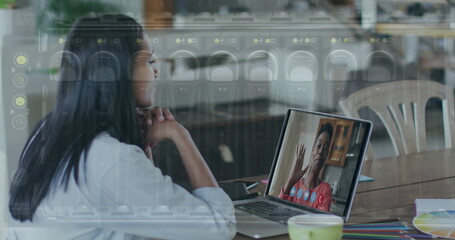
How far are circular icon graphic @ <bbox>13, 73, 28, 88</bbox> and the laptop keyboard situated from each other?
0.56 meters

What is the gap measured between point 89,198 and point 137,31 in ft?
1.28

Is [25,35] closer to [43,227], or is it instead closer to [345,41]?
[43,227]

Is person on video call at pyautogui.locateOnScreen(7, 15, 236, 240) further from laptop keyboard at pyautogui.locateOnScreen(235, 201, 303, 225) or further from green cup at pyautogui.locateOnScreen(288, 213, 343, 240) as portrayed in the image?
green cup at pyautogui.locateOnScreen(288, 213, 343, 240)

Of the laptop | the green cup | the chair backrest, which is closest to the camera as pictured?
the green cup

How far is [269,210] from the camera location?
5.73 feet

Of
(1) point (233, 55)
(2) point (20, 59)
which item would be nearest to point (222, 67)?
(1) point (233, 55)

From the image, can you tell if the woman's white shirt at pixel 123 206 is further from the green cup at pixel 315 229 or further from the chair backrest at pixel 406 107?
the chair backrest at pixel 406 107

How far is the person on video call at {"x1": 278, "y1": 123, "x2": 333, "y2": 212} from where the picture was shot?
168 cm

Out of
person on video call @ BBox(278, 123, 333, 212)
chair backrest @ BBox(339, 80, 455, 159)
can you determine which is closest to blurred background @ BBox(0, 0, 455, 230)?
person on video call @ BBox(278, 123, 333, 212)

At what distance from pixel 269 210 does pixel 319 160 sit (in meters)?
0.17

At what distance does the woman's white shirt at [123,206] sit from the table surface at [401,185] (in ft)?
0.41

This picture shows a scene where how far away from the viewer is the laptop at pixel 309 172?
1654 mm

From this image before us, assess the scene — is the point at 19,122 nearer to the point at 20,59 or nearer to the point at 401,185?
the point at 20,59

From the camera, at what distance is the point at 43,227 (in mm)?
1724
